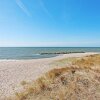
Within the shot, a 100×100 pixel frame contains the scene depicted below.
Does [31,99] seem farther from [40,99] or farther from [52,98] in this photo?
Result: [52,98]

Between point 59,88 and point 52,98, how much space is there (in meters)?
1.00

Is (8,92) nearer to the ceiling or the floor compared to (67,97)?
nearer to the floor

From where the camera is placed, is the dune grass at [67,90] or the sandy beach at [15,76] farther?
the sandy beach at [15,76]

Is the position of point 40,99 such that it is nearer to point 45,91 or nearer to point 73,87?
point 45,91

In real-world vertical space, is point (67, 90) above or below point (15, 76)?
above

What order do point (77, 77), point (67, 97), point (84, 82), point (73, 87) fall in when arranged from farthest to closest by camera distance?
point (77, 77), point (84, 82), point (73, 87), point (67, 97)

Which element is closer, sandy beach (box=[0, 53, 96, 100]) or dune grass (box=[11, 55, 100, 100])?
dune grass (box=[11, 55, 100, 100])

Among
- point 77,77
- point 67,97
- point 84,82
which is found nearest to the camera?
point 67,97

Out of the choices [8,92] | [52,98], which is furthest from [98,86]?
[8,92]

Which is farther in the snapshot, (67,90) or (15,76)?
(15,76)

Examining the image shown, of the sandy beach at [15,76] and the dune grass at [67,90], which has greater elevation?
the dune grass at [67,90]

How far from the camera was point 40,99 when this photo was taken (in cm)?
667

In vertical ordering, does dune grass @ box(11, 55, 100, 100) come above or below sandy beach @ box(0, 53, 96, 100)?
above

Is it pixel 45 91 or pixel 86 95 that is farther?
pixel 45 91
